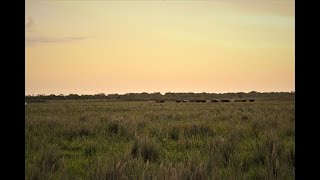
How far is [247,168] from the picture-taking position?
753 cm

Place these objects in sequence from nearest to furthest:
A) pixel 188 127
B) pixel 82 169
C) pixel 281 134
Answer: pixel 82 169 → pixel 281 134 → pixel 188 127
